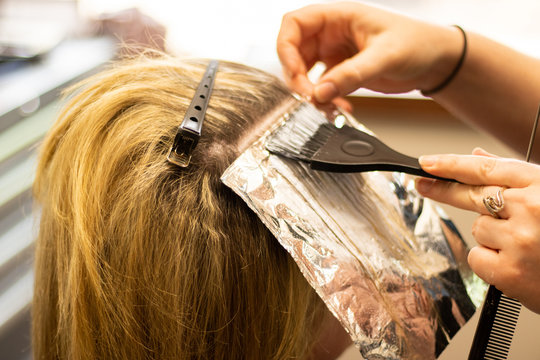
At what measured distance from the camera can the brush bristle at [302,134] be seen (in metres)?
0.64

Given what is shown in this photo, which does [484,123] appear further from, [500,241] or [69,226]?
[69,226]

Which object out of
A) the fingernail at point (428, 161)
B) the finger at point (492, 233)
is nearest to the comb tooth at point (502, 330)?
the finger at point (492, 233)

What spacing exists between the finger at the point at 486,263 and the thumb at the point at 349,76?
0.36m

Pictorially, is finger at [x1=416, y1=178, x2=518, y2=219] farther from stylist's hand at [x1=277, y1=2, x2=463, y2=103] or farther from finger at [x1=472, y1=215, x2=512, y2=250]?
stylist's hand at [x1=277, y1=2, x2=463, y2=103]

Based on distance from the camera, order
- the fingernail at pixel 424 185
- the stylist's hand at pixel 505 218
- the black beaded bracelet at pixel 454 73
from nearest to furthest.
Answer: the stylist's hand at pixel 505 218 < the fingernail at pixel 424 185 < the black beaded bracelet at pixel 454 73

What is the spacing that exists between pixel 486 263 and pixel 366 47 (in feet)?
1.57

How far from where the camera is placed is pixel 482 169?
58 cm

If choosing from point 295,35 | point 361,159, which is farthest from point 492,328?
point 295,35

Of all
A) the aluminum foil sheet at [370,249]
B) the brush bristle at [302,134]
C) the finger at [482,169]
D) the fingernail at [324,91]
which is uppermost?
the fingernail at [324,91]

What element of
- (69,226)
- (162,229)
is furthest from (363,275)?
(69,226)

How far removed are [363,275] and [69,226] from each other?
403 mm

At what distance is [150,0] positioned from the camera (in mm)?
1657

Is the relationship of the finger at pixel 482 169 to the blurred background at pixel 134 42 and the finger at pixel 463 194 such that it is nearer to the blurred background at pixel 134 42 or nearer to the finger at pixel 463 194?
the finger at pixel 463 194

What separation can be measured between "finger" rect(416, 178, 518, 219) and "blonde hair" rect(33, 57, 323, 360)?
22 cm
